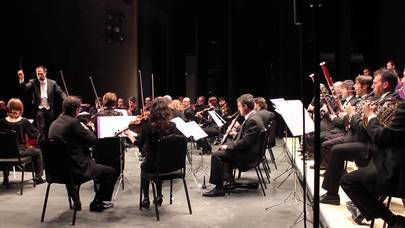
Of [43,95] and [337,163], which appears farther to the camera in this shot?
[43,95]

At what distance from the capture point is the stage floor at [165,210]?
4543 mm

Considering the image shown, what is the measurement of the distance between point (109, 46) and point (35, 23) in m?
1.83

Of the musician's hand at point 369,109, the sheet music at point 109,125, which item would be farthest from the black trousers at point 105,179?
the musician's hand at point 369,109

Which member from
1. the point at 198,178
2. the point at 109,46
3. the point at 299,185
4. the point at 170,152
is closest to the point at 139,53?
the point at 109,46

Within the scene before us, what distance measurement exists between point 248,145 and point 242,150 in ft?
0.35

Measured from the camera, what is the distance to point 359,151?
458 centimetres

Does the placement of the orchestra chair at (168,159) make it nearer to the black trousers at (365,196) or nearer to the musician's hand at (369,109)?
the black trousers at (365,196)

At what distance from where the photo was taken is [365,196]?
3.44 meters

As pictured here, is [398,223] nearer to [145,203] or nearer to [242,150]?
[242,150]

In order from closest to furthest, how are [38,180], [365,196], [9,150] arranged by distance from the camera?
[365,196] → [9,150] → [38,180]

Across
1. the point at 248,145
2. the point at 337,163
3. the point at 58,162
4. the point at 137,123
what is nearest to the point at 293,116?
the point at 248,145

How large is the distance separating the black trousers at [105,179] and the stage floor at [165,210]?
174mm

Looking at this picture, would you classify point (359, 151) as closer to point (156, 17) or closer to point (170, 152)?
point (170, 152)

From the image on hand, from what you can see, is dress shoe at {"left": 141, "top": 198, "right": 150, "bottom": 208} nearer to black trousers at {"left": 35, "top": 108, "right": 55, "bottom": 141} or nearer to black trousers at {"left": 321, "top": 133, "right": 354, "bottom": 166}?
black trousers at {"left": 321, "top": 133, "right": 354, "bottom": 166}
